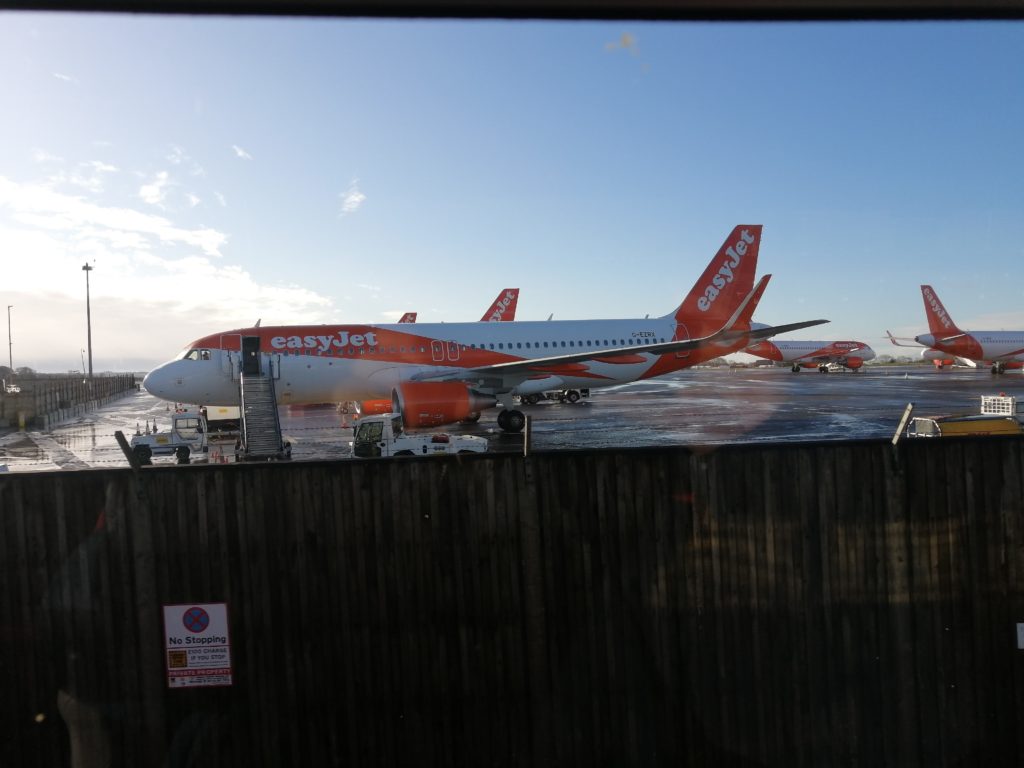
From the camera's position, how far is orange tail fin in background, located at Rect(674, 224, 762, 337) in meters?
29.2

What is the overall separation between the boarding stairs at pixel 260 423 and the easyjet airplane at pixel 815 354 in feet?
221

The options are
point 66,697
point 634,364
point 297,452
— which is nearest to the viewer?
point 66,697

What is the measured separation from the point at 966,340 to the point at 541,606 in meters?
68.3

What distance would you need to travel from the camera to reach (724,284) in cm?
2953

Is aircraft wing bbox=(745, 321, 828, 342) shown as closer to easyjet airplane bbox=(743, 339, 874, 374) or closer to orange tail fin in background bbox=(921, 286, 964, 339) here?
orange tail fin in background bbox=(921, 286, 964, 339)

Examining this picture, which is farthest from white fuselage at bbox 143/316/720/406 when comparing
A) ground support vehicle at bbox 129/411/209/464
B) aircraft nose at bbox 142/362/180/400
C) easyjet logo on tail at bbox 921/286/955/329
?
easyjet logo on tail at bbox 921/286/955/329

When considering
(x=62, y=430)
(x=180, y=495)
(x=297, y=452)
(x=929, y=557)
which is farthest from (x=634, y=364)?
(x=62, y=430)

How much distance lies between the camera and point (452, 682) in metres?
6.00

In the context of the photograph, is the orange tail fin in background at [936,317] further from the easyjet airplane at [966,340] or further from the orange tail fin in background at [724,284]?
the orange tail fin in background at [724,284]

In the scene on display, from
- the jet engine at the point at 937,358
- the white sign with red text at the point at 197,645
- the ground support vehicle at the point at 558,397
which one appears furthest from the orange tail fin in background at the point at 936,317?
the white sign with red text at the point at 197,645

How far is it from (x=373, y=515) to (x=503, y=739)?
2507 mm

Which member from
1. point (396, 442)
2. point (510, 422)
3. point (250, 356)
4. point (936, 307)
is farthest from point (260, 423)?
point (936, 307)

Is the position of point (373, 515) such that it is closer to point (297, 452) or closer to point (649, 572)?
point (649, 572)

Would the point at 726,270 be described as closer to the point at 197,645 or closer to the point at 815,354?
the point at 197,645
